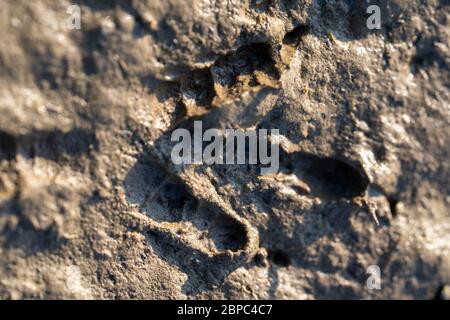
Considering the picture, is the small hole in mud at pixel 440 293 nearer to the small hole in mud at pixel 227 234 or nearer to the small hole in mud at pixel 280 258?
the small hole in mud at pixel 280 258

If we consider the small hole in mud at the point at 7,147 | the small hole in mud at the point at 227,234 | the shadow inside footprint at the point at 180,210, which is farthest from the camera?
the small hole in mud at the point at 227,234

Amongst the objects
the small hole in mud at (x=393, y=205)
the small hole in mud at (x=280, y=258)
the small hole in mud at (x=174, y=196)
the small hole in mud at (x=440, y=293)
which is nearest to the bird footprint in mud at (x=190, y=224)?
the small hole in mud at (x=174, y=196)

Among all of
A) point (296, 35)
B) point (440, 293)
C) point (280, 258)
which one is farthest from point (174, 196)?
point (440, 293)

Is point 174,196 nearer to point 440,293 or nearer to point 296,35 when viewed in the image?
point 296,35

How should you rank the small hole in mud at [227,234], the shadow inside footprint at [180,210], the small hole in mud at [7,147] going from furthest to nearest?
1. the small hole in mud at [227,234]
2. the shadow inside footprint at [180,210]
3. the small hole in mud at [7,147]

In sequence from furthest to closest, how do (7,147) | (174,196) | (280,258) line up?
(280,258) < (174,196) < (7,147)

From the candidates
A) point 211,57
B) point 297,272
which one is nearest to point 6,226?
point 211,57

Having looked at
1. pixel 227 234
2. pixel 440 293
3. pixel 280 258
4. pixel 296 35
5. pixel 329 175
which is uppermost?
pixel 296 35
